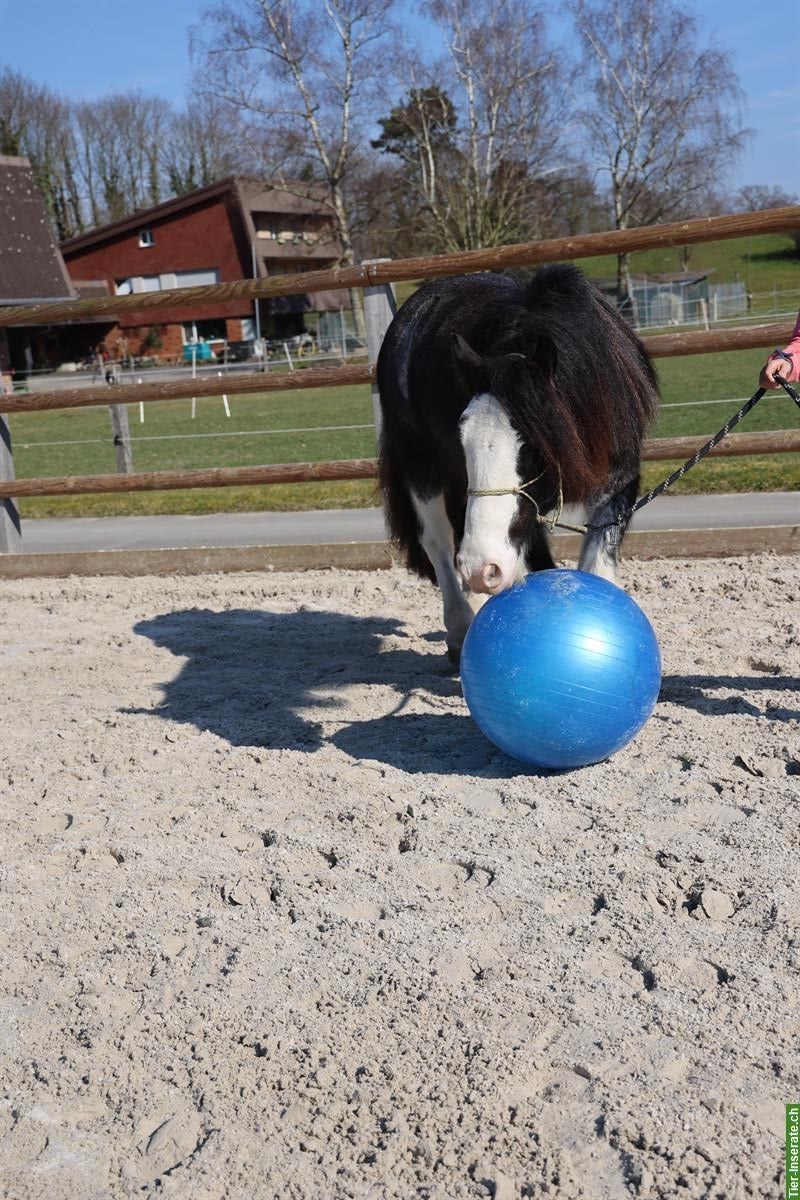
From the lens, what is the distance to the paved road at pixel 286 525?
7.39m

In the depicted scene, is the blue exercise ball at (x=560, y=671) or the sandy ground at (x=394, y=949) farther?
the blue exercise ball at (x=560, y=671)

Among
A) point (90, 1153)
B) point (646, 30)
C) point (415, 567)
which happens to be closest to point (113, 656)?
point (415, 567)

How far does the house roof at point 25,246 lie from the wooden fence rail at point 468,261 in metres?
36.8

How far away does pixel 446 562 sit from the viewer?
192 inches

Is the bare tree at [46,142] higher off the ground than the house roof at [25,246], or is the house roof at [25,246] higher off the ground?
the bare tree at [46,142]

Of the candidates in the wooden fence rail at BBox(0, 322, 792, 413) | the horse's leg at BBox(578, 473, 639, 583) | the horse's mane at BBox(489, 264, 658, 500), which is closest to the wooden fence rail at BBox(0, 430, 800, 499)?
the wooden fence rail at BBox(0, 322, 792, 413)

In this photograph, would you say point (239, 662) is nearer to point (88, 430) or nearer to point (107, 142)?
point (88, 430)

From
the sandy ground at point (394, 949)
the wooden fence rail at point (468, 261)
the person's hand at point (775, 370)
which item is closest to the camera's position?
the sandy ground at point (394, 949)

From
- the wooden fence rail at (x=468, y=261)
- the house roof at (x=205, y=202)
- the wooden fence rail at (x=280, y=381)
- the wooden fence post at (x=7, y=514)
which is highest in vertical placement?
the house roof at (x=205, y=202)

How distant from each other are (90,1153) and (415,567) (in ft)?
11.6

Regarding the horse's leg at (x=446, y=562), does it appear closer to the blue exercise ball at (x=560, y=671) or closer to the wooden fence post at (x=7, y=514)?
the blue exercise ball at (x=560, y=671)

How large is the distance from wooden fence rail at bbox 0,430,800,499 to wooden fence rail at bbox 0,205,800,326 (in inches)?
42.8

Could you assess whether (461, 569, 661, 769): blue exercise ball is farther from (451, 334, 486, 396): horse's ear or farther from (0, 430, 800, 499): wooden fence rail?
(0, 430, 800, 499): wooden fence rail

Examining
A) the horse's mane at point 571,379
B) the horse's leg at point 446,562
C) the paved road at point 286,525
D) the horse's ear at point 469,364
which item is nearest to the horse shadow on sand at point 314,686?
the horse's leg at point 446,562
